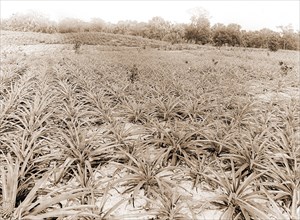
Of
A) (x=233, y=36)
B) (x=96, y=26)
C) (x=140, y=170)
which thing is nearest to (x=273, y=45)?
(x=233, y=36)

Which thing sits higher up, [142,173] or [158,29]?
[158,29]

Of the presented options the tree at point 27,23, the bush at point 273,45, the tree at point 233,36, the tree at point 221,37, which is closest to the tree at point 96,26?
the tree at point 27,23

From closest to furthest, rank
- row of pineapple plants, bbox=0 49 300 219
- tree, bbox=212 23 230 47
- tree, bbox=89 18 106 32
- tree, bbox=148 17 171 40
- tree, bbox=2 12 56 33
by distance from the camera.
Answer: row of pineapple plants, bbox=0 49 300 219, tree, bbox=2 12 56 33, tree, bbox=212 23 230 47, tree, bbox=148 17 171 40, tree, bbox=89 18 106 32

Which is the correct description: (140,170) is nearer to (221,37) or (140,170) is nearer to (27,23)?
(27,23)

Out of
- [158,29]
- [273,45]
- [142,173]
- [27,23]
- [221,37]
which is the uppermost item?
[158,29]

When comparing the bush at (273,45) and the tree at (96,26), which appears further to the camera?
the tree at (96,26)

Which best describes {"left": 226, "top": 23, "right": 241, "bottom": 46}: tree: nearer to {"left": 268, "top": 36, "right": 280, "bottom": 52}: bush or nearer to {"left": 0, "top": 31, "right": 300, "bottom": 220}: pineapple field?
{"left": 268, "top": 36, "right": 280, "bottom": 52}: bush

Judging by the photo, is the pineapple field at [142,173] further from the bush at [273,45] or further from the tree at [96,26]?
the tree at [96,26]

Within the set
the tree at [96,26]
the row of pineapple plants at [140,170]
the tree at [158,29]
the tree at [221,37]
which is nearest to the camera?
the row of pineapple plants at [140,170]

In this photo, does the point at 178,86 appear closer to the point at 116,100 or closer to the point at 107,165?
the point at 116,100

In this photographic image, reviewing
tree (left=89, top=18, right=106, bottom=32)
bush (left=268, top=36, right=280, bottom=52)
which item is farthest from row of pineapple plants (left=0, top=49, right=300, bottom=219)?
tree (left=89, top=18, right=106, bottom=32)

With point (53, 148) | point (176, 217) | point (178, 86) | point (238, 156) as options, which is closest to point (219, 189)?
point (238, 156)

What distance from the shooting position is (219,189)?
2.57 m

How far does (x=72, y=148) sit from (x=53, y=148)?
1.47 feet
